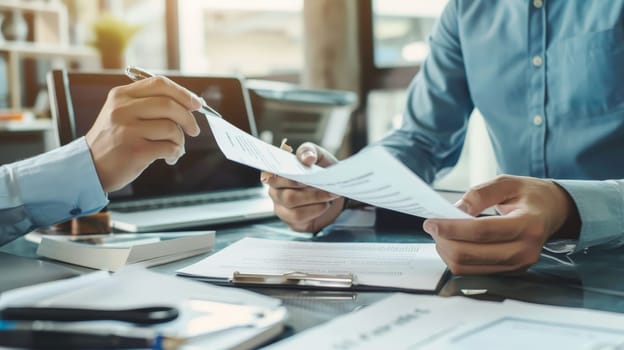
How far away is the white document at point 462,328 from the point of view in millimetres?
455

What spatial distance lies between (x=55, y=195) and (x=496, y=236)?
59 cm

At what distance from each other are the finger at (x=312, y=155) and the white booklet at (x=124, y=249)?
17cm

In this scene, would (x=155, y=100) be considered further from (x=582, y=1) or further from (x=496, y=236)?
(x=582, y=1)

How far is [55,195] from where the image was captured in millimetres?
874

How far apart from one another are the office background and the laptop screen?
51.1 inches

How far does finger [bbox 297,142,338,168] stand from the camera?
88 cm

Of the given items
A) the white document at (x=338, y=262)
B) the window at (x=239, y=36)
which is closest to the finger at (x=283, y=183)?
the white document at (x=338, y=262)

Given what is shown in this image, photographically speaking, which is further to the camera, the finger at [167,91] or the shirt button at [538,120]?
the shirt button at [538,120]

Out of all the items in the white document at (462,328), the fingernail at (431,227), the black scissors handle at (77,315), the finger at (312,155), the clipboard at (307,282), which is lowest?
the clipboard at (307,282)

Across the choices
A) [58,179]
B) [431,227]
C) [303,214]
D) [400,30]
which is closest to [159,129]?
[58,179]

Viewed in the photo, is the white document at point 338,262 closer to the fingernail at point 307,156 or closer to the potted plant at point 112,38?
the fingernail at point 307,156

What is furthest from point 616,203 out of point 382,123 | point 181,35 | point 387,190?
point 181,35

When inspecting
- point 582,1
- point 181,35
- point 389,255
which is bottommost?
point 389,255

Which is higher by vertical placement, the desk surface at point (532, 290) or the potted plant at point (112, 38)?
A: the potted plant at point (112, 38)
